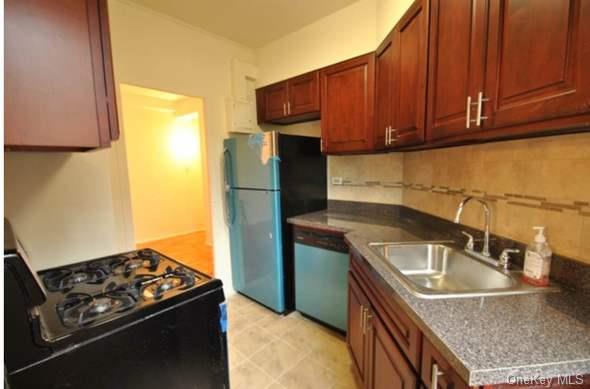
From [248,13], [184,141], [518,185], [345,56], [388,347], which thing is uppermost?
[248,13]

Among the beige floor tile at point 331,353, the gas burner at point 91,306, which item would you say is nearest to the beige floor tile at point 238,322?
the beige floor tile at point 331,353

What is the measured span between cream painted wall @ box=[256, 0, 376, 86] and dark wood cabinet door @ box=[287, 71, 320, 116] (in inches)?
6.0

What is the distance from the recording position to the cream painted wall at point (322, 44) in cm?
213

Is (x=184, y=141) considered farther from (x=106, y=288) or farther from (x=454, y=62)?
(x=454, y=62)

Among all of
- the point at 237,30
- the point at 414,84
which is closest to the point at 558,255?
the point at 414,84

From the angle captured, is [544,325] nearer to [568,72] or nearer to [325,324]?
[568,72]

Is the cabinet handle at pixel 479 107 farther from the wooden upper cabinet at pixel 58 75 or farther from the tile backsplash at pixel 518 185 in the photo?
the wooden upper cabinet at pixel 58 75

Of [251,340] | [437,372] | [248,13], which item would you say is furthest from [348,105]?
[251,340]

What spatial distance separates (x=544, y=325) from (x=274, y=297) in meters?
2.01

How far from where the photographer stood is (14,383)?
2.35 feet

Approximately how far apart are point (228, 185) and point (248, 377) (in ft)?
5.39

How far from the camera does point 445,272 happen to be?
142 centimetres

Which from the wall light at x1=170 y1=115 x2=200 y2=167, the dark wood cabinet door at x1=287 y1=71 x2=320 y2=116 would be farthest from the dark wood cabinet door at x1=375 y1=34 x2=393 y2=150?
the wall light at x1=170 y1=115 x2=200 y2=167

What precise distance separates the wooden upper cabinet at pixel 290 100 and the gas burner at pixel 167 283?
5.70 feet
